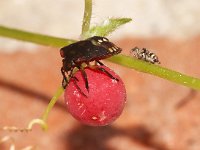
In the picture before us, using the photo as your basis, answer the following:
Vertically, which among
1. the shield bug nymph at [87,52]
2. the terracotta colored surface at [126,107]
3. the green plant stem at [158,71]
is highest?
the green plant stem at [158,71]

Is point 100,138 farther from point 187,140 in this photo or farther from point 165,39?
point 165,39

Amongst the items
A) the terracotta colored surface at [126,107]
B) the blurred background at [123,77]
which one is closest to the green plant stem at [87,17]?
the blurred background at [123,77]

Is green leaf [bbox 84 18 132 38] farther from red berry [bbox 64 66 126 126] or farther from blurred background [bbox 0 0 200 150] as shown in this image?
blurred background [bbox 0 0 200 150]

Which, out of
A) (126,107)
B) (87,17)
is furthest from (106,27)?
(126,107)

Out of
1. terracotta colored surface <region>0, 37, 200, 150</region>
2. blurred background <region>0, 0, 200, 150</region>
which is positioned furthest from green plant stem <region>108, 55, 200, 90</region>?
terracotta colored surface <region>0, 37, 200, 150</region>

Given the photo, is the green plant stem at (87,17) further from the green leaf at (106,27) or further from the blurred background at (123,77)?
the blurred background at (123,77)

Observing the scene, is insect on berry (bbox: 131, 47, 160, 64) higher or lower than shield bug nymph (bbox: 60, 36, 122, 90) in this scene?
higher
